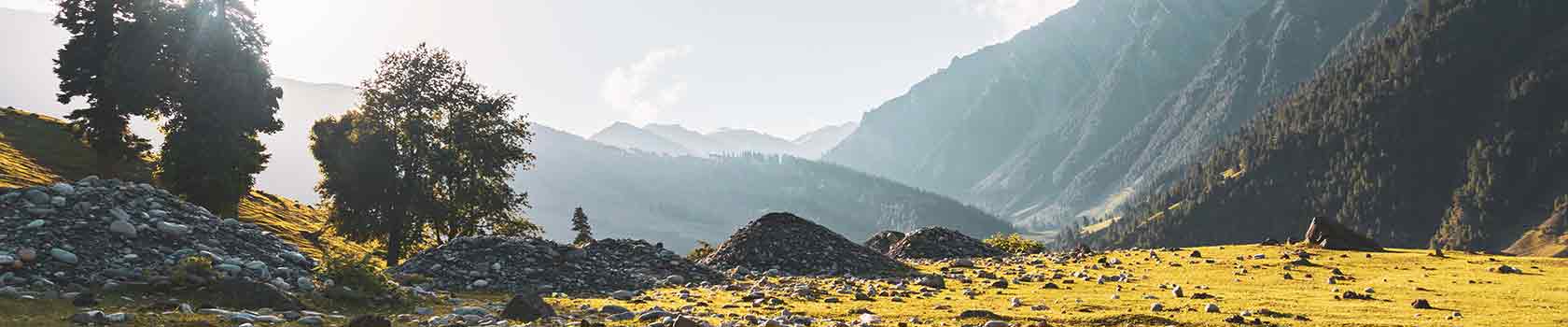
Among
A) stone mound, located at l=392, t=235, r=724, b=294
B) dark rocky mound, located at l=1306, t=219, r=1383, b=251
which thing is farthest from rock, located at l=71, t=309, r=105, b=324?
dark rocky mound, located at l=1306, t=219, r=1383, b=251

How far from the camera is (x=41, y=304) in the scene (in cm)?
1593

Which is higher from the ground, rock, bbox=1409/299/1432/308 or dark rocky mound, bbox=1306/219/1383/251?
dark rocky mound, bbox=1306/219/1383/251

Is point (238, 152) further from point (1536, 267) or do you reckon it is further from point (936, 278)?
point (1536, 267)

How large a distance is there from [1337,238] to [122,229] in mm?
58295

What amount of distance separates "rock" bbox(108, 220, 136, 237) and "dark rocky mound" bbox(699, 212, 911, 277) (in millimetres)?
23870

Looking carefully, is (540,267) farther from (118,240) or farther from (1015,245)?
(1015,245)

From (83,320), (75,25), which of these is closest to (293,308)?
(83,320)

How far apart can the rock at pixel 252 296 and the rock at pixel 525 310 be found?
14.6 ft

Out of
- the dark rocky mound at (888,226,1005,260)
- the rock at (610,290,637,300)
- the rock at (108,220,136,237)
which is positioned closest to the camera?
the rock at (108,220,136,237)

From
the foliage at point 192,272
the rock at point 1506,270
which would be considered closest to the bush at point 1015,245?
the rock at point 1506,270

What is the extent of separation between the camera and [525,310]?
18828 millimetres

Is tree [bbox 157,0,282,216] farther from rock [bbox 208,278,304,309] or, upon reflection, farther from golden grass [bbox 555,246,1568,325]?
rock [bbox 208,278,304,309]

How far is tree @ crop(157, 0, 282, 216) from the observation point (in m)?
50.2

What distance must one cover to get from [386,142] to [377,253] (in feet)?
91.5
